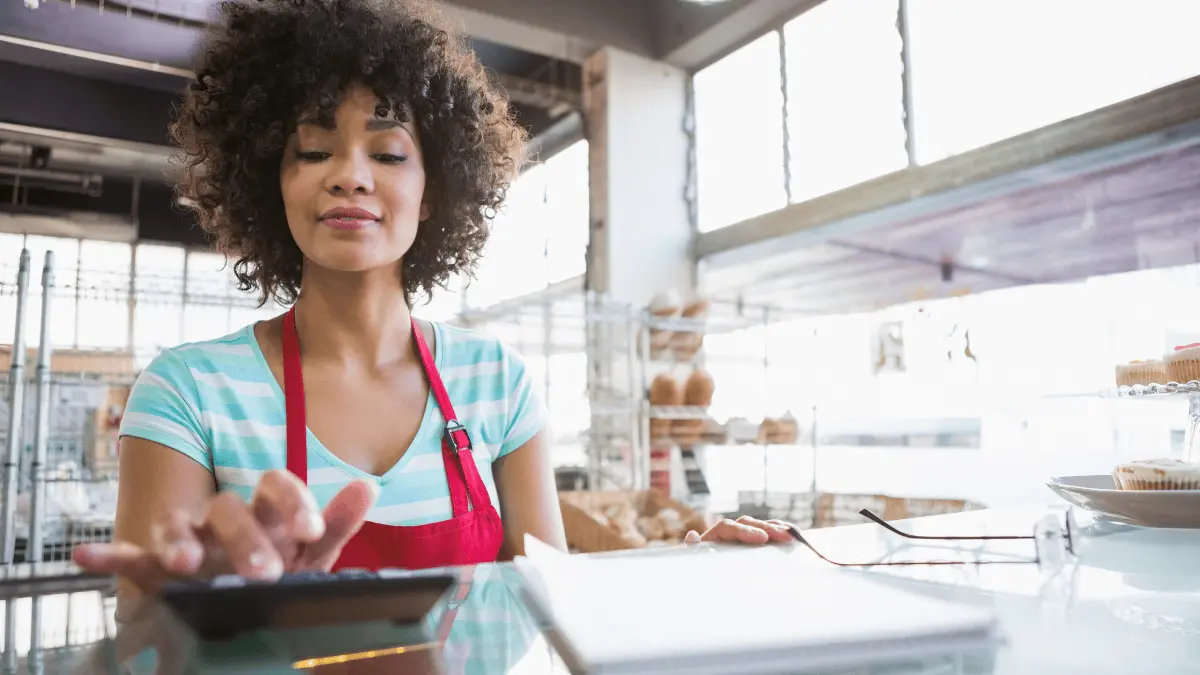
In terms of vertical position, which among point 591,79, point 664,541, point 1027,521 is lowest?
point 664,541

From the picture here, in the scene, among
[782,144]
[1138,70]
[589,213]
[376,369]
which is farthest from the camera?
[589,213]

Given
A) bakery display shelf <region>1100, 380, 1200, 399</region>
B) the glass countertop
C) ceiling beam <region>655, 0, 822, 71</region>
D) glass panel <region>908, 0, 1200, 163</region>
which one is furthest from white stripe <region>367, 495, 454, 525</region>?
ceiling beam <region>655, 0, 822, 71</region>

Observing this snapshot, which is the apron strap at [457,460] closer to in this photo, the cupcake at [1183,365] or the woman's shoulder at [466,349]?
the woman's shoulder at [466,349]

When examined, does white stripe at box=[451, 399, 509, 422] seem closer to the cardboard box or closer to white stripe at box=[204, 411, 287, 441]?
white stripe at box=[204, 411, 287, 441]

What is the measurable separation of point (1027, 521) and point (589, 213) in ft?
11.8

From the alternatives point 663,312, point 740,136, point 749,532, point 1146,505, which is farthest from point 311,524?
point 740,136

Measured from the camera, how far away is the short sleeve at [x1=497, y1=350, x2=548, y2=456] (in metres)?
1.08

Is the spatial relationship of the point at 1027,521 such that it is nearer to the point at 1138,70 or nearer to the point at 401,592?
→ the point at 401,592

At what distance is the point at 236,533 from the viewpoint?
44cm

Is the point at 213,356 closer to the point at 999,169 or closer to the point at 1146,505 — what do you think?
the point at 1146,505

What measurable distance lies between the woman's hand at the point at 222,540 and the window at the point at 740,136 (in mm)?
3543

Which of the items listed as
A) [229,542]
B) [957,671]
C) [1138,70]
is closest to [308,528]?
[229,542]

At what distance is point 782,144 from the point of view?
12.5 feet

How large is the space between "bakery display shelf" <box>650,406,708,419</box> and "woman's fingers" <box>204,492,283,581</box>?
2759mm
